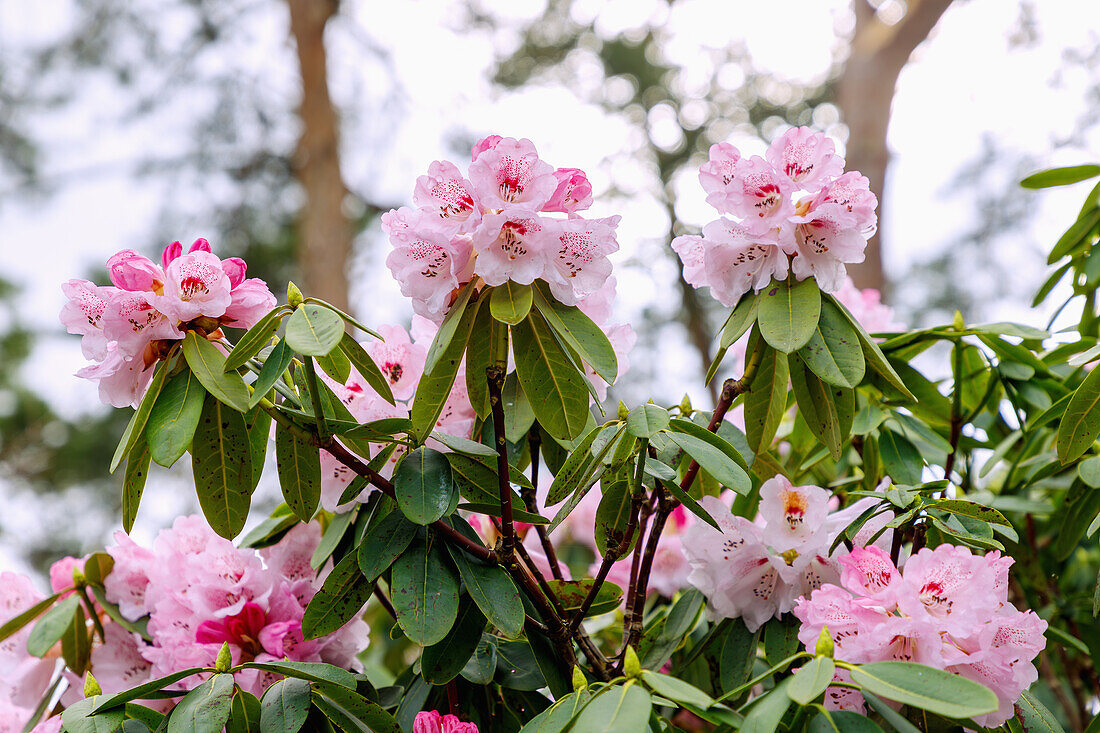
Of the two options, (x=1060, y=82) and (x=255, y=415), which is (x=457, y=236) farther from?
(x=1060, y=82)

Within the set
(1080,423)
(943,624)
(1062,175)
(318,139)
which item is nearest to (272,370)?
(943,624)

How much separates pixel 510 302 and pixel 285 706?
43 cm

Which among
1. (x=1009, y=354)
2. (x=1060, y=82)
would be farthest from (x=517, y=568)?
(x=1060, y=82)

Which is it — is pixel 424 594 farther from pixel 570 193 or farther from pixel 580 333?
pixel 570 193

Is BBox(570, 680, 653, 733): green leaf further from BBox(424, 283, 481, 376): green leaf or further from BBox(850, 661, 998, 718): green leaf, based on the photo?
BBox(424, 283, 481, 376): green leaf

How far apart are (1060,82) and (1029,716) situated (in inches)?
230

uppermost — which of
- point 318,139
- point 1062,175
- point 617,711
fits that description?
point 318,139

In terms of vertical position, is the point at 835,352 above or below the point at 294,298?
above

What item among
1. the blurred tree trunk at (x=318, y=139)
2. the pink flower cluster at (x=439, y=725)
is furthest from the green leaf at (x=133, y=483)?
the blurred tree trunk at (x=318, y=139)

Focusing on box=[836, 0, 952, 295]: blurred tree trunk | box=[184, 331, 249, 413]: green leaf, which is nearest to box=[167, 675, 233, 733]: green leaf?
box=[184, 331, 249, 413]: green leaf

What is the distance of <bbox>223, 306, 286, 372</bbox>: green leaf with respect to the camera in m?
0.75

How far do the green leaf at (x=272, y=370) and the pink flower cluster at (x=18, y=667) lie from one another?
0.59m

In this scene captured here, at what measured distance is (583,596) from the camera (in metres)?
0.89

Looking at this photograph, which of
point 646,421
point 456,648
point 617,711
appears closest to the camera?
point 617,711
